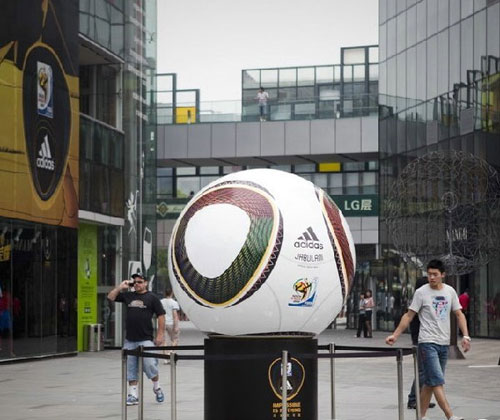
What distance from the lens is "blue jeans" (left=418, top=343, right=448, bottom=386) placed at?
12078 mm

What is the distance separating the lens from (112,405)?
15312mm

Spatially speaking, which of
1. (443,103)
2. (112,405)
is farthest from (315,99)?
(112,405)

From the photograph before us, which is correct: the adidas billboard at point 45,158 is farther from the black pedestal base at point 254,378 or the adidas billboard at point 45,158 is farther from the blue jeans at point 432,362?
the black pedestal base at point 254,378

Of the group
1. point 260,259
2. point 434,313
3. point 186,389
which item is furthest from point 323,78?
point 260,259

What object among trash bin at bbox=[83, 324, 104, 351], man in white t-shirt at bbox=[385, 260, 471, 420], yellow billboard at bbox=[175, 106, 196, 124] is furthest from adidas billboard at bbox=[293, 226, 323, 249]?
yellow billboard at bbox=[175, 106, 196, 124]

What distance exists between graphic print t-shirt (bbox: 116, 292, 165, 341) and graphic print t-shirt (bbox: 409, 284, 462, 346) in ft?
13.2

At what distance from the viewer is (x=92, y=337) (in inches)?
1177

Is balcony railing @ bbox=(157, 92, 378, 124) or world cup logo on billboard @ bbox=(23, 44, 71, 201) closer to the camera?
world cup logo on billboard @ bbox=(23, 44, 71, 201)

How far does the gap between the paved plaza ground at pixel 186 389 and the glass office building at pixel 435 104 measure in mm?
10301

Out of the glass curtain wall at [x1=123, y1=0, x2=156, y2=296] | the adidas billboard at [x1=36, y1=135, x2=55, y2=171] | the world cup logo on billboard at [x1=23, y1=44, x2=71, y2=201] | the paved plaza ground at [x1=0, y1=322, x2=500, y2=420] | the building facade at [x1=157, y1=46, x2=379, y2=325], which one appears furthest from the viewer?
the building facade at [x1=157, y1=46, x2=379, y2=325]

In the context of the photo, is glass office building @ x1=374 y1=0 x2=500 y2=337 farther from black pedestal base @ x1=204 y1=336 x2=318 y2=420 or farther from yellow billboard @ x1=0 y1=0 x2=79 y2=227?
black pedestal base @ x1=204 y1=336 x2=318 y2=420

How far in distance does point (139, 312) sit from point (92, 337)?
49.6 feet

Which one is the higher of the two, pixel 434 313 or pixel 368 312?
pixel 434 313

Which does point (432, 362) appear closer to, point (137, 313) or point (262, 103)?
point (137, 313)
